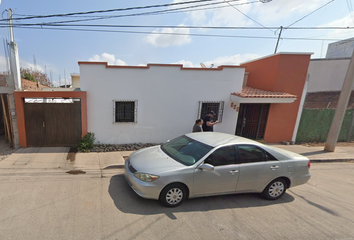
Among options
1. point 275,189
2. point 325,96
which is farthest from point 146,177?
point 325,96

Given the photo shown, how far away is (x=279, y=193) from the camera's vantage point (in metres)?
3.89

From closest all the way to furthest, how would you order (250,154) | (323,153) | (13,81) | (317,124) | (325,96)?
(250,154)
(13,81)
(323,153)
(317,124)
(325,96)

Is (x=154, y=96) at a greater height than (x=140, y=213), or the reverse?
(x=154, y=96)

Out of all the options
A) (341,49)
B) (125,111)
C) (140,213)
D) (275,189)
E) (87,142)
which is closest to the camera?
(140,213)

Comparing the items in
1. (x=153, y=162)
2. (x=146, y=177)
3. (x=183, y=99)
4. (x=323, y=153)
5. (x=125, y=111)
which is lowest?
(x=323, y=153)

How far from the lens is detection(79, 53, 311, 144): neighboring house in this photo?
644 cm

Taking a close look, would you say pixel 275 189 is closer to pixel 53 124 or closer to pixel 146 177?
pixel 146 177

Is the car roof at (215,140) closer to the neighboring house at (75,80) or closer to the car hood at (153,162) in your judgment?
the car hood at (153,162)

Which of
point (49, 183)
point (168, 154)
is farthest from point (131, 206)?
point (49, 183)

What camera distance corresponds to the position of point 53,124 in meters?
6.11

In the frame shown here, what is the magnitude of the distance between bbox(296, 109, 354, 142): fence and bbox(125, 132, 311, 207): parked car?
5996mm

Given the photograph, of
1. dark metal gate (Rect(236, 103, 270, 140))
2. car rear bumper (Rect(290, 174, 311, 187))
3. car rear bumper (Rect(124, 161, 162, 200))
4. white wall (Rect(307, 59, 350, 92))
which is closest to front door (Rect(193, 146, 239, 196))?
car rear bumper (Rect(124, 161, 162, 200))

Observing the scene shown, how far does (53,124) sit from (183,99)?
4.93 meters

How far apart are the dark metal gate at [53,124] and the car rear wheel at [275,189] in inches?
247
